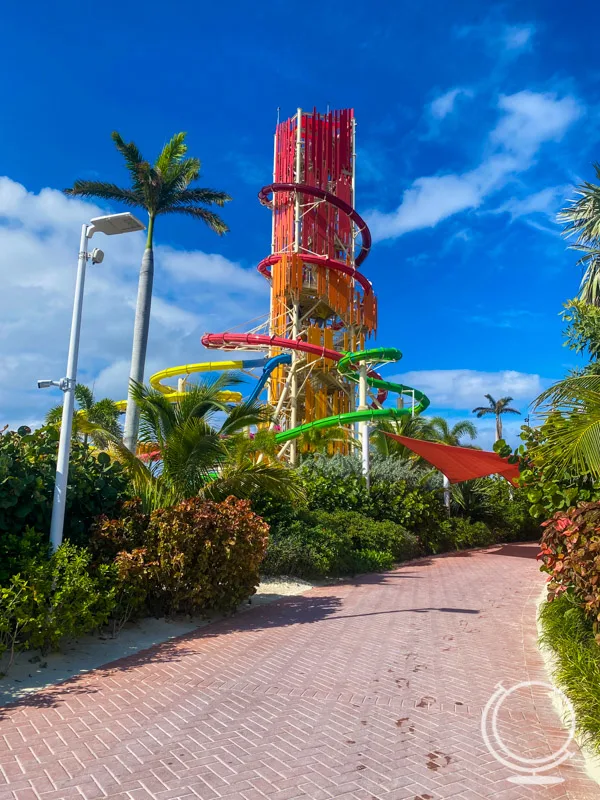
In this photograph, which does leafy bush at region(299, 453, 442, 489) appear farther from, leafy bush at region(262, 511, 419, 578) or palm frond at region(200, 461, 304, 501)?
palm frond at region(200, 461, 304, 501)

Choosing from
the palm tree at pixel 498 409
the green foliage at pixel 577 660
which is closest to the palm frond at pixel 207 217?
the green foliage at pixel 577 660

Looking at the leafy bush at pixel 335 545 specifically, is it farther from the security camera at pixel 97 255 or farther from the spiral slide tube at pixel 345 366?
the security camera at pixel 97 255

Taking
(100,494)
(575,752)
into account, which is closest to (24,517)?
(100,494)

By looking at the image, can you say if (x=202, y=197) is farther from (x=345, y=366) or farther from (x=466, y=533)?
(x=466, y=533)

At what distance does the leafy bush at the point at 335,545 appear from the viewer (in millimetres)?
11273

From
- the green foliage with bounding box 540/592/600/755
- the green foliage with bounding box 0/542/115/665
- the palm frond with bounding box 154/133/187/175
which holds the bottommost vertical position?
the green foliage with bounding box 540/592/600/755

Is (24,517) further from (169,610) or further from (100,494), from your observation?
(169,610)

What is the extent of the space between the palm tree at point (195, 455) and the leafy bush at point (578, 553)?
4267mm

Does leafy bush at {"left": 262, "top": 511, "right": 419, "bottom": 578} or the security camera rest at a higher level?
the security camera

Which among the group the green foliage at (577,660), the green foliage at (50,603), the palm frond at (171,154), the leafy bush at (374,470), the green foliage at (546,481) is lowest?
the green foliage at (577,660)

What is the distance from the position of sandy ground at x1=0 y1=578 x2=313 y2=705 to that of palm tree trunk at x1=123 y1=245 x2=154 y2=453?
6370 mm

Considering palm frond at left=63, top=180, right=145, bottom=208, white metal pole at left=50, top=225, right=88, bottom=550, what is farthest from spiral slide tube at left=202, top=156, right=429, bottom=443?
white metal pole at left=50, top=225, right=88, bottom=550

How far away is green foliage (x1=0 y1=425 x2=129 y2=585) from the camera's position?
249 inches

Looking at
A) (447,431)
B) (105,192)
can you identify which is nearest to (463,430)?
(447,431)
